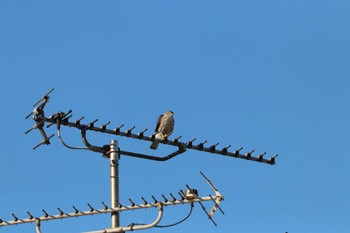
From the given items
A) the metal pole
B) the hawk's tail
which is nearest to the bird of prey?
the hawk's tail

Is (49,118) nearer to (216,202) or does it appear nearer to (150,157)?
(150,157)

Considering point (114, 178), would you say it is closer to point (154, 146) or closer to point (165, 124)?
point (154, 146)

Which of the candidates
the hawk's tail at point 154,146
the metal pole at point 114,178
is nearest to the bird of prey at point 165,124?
the hawk's tail at point 154,146

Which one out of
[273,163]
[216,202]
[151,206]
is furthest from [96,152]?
[273,163]

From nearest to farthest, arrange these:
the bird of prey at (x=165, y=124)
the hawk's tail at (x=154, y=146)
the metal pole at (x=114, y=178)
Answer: the metal pole at (x=114, y=178) < the hawk's tail at (x=154, y=146) < the bird of prey at (x=165, y=124)

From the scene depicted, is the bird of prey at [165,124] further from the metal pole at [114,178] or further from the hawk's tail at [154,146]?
the metal pole at [114,178]

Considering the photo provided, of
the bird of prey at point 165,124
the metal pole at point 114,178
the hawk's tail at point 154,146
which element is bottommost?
the metal pole at point 114,178

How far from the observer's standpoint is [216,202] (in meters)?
11.0

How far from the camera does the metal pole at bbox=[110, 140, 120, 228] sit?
35.8ft

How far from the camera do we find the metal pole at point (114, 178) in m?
10.9

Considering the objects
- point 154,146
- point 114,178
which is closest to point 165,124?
point 154,146

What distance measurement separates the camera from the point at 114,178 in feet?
36.3

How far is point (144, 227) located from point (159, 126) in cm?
580

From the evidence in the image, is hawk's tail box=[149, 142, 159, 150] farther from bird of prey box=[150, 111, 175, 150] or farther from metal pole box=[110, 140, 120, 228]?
bird of prey box=[150, 111, 175, 150]
